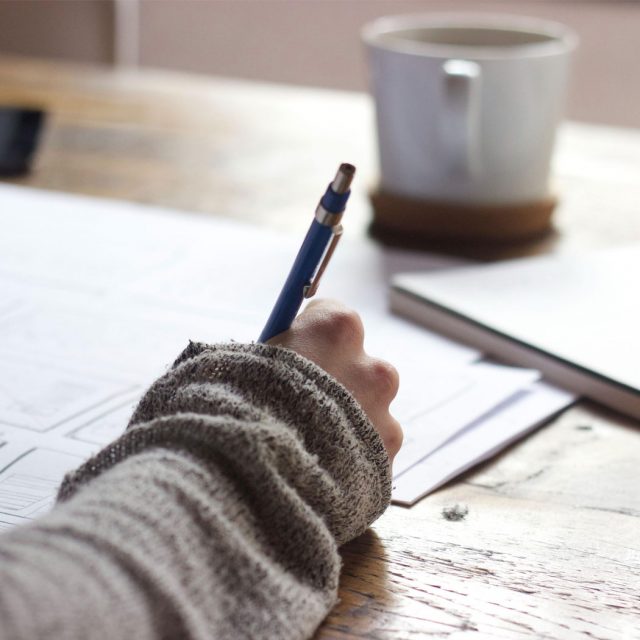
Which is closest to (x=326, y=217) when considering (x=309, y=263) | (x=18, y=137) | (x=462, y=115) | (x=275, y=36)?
(x=309, y=263)

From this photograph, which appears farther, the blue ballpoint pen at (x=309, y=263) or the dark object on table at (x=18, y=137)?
the dark object on table at (x=18, y=137)

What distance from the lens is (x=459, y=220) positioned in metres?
0.80

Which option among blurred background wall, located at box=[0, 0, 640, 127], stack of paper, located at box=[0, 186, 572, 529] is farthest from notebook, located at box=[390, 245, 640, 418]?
blurred background wall, located at box=[0, 0, 640, 127]

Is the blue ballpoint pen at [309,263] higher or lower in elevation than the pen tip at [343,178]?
lower

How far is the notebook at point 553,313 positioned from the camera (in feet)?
1.78

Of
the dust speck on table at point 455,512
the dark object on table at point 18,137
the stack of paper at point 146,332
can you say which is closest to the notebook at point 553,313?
the stack of paper at point 146,332

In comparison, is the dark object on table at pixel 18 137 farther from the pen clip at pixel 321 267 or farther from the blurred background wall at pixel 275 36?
the blurred background wall at pixel 275 36

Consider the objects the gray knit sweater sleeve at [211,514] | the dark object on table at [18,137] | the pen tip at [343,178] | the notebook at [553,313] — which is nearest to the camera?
the gray knit sweater sleeve at [211,514]

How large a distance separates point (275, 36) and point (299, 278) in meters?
1.88

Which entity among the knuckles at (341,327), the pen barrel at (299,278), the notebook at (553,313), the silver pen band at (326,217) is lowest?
the notebook at (553,313)

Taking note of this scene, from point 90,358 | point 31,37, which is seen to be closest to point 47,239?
point 90,358

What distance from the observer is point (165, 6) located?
2.28 m

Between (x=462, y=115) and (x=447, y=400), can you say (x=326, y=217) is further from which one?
(x=462, y=115)

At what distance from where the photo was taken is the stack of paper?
1.53 feet
